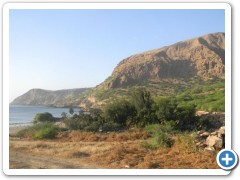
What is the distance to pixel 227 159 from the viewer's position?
546cm

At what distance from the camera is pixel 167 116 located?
1134cm

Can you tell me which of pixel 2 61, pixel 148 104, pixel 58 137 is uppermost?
pixel 2 61

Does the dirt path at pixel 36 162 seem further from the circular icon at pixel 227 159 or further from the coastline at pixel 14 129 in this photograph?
the coastline at pixel 14 129

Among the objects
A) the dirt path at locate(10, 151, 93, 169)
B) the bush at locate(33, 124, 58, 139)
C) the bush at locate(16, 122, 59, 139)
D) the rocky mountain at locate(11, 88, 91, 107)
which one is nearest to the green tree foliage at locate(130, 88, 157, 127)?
the rocky mountain at locate(11, 88, 91, 107)

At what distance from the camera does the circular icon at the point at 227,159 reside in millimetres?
5426

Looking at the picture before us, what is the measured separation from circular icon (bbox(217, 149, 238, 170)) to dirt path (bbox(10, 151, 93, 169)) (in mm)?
2473

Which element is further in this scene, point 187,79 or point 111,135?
point 187,79

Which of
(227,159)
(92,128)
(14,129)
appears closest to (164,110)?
(92,128)

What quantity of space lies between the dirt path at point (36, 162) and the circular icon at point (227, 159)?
2473 mm

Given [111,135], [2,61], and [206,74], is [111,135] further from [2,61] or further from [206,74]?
[206,74]

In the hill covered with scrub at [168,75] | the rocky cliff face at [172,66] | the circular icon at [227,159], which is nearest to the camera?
the circular icon at [227,159]

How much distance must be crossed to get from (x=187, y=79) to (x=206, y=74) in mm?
1492
